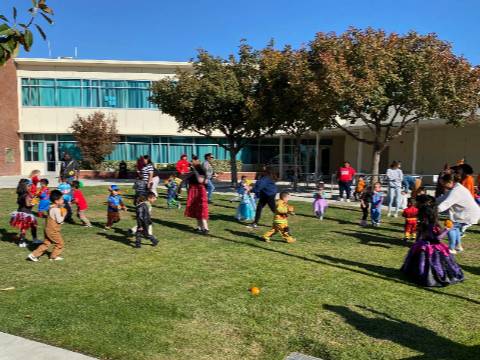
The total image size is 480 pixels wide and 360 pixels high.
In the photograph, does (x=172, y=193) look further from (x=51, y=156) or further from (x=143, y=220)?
(x=51, y=156)

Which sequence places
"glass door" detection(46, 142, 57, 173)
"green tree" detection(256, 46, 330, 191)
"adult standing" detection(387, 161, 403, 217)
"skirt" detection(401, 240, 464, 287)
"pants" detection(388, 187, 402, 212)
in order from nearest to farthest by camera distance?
1. "skirt" detection(401, 240, 464, 287)
2. "adult standing" detection(387, 161, 403, 217)
3. "pants" detection(388, 187, 402, 212)
4. "green tree" detection(256, 46, 330, 191)
5. "glass door" detection(46, 142, 57, 173)

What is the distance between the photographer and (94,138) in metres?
30.4

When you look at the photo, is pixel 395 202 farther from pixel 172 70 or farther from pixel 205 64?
pixel 172 70

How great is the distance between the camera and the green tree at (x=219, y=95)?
807 inches

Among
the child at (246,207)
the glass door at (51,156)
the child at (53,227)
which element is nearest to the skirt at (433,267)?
the child at (53,227)

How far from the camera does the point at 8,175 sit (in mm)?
32656

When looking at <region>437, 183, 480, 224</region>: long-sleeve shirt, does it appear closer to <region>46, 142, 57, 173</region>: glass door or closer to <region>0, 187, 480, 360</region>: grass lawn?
<region>0, 187, 480, 360</region>: grass lawn

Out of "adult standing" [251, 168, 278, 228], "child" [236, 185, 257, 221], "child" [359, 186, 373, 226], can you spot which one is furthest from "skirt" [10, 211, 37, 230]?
"child" [359, 186, 373, 226]

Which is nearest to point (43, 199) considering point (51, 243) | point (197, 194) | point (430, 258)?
point (51, 243)

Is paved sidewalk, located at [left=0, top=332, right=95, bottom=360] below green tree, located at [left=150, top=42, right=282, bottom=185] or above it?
below

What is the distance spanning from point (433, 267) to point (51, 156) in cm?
3318

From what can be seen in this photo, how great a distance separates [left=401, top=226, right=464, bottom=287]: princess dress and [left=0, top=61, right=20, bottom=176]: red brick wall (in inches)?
1248

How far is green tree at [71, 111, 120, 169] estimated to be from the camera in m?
30.3

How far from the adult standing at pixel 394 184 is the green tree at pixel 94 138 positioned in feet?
71.8
